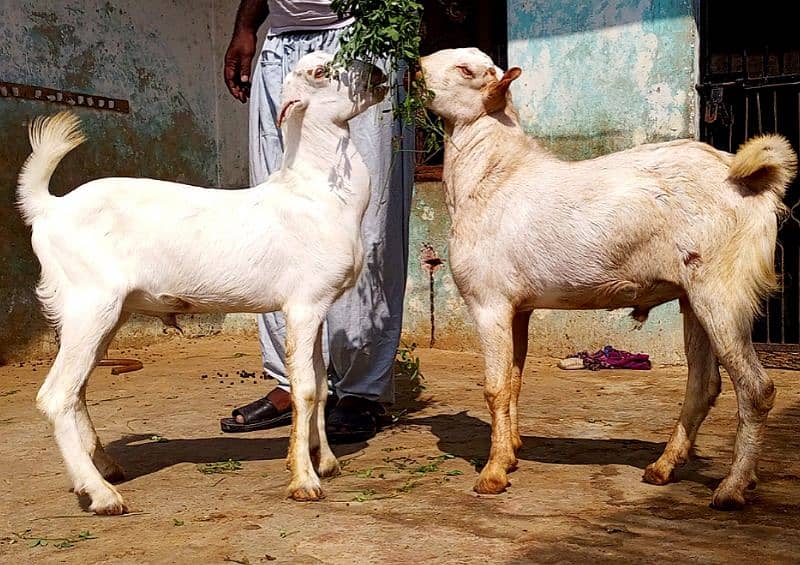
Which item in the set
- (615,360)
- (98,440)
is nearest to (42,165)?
(98,440)

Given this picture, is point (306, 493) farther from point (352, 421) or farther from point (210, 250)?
point (352, 421)

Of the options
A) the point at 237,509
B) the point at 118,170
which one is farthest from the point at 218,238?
the point at 118,170

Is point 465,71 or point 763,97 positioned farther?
point 763,97

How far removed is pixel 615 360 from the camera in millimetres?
6223

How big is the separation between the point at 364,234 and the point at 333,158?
86cm

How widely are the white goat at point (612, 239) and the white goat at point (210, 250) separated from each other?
16.3 inches

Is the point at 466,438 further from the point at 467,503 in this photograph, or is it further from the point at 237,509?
the point at 237,509

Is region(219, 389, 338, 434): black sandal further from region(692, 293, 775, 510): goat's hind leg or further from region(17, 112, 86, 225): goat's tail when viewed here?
region(692, 293, 775, 510): goat's hind leg

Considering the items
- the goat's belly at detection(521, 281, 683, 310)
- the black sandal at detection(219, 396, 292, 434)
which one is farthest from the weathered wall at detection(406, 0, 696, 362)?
the goat's belly at detection(521, 281, 683, 310)

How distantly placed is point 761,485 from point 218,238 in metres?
2.12

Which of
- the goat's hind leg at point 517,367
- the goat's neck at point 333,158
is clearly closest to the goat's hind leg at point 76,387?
the goat's neck at point 333,158

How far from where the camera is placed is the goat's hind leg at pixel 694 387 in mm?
3430

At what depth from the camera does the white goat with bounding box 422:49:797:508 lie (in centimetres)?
305

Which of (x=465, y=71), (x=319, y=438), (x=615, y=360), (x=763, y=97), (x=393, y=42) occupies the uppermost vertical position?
(x=763, y=97)
